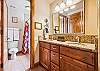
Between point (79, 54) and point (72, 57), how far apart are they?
24cm

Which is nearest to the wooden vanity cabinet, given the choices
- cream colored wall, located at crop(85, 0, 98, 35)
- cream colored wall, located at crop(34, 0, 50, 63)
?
cream colored wall, located at crop(85, 0, 98, 35)

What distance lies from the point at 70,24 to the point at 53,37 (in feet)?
3.96

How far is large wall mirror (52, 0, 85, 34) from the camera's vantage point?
10.4ft

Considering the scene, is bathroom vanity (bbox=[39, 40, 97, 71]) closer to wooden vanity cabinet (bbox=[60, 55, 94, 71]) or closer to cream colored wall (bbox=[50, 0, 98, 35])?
wooden vanity cabinet (bbox=[60, 55, 94, 71])

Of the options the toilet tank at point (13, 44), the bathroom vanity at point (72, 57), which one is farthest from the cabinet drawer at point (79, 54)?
the toilet tank at point (13, 44)

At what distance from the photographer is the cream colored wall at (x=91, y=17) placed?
266 cm

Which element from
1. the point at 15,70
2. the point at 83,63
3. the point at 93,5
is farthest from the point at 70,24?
the point at 15,70

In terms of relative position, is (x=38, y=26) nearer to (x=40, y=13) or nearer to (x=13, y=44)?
(x=40, y=13)

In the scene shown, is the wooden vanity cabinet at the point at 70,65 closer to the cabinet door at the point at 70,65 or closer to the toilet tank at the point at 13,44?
the cabinet door at the point at 70,65

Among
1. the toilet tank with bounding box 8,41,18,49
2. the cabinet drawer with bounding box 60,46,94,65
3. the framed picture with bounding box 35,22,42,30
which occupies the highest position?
the framed picture with bounding box 35,22,42,30

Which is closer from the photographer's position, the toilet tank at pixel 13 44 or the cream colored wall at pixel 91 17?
the cream colored wall at pixel 91 17

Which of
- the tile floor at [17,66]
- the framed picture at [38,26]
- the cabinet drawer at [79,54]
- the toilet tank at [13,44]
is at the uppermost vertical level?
the framed picture at [38,26]

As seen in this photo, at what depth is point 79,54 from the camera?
2.04 meters

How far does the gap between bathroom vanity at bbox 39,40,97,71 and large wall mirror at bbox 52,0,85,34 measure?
0.74m
